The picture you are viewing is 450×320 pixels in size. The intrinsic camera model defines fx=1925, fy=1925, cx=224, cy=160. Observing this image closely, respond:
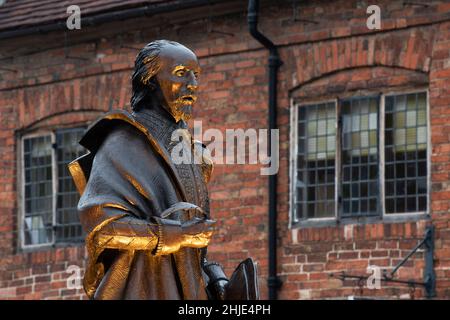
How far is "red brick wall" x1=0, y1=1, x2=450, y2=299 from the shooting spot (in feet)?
66.9

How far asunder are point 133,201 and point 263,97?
1369cm

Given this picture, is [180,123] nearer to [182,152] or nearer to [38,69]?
[182,152]

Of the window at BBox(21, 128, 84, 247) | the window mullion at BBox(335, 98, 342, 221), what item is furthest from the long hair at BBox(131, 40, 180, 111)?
the window at BBox(21, 128, 84, 247)

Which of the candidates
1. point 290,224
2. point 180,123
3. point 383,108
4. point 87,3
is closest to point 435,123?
point 383,108

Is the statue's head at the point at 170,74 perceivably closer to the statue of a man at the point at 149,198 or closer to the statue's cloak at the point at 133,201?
the statue of a man at the point at 149,198

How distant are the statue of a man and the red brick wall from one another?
467 inches

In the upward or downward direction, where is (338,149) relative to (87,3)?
downward

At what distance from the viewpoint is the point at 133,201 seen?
818 centimetres

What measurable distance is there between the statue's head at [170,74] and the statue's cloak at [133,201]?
11 cm

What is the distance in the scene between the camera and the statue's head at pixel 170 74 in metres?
8.43

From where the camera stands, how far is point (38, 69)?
79.3ft

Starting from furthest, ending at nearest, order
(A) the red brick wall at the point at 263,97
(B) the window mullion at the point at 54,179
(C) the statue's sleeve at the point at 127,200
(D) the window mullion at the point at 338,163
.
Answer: (B) the window mullion at the point at 54,179
(D) the window mullion at the point at 338,163
(A) the red brick wall at the point at 263,97
(C) the statue's sleeve at the point at 127,200

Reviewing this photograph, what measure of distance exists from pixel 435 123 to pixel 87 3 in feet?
17.0

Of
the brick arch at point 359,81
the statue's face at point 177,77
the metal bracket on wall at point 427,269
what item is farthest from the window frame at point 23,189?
the statue's face at point 177,77
